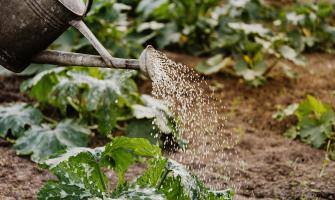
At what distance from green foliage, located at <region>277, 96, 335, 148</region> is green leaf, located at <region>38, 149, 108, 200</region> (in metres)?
1.71

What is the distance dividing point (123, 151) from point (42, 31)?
577mm

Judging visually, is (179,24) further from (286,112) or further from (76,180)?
(76,180)

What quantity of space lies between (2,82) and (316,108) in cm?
219

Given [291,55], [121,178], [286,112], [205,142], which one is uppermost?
[121,178]

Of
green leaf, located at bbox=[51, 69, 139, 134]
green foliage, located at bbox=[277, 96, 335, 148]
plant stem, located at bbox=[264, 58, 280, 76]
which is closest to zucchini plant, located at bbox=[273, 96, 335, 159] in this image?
green foliage, located at bbox=[277, 96, 335, 148]

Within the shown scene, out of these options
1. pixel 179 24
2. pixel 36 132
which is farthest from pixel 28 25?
pixel 179 24

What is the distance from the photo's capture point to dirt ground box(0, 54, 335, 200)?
10.2 feet

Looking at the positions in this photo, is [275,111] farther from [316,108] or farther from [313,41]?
[313,41]

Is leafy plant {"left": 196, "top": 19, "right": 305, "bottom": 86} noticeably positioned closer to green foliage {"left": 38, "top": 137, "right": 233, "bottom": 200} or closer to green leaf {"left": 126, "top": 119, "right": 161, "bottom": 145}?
green leaf {"left": 126, "top": 119, "right": 161, "bottom": 145}

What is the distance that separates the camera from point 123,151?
2.54 metres

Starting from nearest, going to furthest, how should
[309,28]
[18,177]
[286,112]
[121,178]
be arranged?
[121,178] → [18,177] → [286,112] → [309,28]

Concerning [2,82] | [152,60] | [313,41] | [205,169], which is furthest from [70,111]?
[313,41]

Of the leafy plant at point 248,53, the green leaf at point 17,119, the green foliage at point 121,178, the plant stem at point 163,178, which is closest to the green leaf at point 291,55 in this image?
the leafy plant at point 248,53

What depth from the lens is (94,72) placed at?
3791 millimetres
